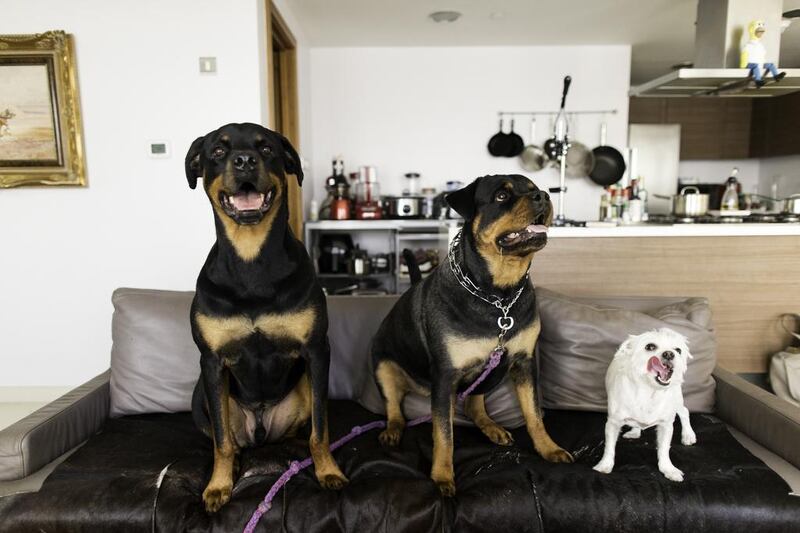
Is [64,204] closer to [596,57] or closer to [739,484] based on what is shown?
[739,484]

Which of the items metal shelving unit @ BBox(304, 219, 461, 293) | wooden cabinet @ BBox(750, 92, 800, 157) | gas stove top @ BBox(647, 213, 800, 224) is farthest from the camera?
wooden cabinet @ BBox(750, 92, 800, 157)

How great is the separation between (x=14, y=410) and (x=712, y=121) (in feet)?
24.7

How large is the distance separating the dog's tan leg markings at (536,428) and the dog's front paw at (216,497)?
90 cm

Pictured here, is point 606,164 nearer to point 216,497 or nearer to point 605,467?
point 605,467

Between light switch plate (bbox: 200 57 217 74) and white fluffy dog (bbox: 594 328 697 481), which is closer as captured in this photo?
white fluffy dog (bbox: 594 328 697 481)

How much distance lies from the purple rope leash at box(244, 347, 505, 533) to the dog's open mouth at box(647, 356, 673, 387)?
1.31ft

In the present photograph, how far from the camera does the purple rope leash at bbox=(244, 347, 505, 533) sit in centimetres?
136

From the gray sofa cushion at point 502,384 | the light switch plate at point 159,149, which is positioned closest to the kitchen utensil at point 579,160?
the gray sofa cushion at point 502,384

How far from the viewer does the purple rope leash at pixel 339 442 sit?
4.46 ft

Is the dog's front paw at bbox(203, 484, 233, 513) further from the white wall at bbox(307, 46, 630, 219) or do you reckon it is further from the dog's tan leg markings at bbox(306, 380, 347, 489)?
the white wall at bbox(307, 46, 630, 219)

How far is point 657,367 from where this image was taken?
1352mm

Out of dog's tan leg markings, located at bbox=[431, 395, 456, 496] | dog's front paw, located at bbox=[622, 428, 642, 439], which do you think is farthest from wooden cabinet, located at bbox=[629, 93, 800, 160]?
dog's tan leg markings, located at bbox=[431, 395, 456, 496]

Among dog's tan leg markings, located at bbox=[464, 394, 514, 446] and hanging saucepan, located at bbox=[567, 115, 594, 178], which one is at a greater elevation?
hanging saucepan, located at bbox=[567, 115, 594, 178]

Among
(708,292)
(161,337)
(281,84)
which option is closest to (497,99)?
(281,84)
